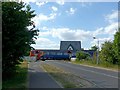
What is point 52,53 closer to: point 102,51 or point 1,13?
point 102,51

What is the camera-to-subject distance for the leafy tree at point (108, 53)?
2194 inches

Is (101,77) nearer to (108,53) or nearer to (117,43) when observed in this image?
(117,43)

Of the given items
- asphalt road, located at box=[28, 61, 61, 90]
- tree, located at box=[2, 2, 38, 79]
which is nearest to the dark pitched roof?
asphalt road, located at box=[28, 61, 61, 90]

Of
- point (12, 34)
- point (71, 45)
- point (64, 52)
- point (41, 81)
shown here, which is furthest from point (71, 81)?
point (71, 45)

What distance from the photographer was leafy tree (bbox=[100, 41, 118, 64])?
183 ft

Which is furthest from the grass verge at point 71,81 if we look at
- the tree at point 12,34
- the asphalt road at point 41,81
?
the tree at point 12,34

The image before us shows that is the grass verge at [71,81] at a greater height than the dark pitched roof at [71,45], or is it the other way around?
the dark pitched roof at [71,45]

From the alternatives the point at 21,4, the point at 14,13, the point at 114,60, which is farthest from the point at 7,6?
the point at 114,60

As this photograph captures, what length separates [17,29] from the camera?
21.2 m

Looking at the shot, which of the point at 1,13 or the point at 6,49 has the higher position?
the point at 1,13

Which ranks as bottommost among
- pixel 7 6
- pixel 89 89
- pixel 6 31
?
pixel 89 89

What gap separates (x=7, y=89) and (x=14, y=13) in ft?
20.7

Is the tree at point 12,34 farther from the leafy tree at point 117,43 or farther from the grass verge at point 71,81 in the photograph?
the leafy tree at point 117,43

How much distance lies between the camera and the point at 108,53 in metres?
57.0
